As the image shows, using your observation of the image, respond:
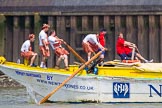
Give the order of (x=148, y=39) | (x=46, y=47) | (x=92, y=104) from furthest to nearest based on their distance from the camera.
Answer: (x=148, y=39) → (x=46, y=47) → (x=92, y=104)

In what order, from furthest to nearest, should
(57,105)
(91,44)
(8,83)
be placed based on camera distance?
(8,83)
(91,44)
(57,105)

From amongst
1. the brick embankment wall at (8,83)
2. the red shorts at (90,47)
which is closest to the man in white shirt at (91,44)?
the red shorts at (90,47)

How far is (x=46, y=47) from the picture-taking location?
24062 millimetres

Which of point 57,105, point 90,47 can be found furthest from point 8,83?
point 57,105

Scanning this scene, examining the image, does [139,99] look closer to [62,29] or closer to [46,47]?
[46,47]

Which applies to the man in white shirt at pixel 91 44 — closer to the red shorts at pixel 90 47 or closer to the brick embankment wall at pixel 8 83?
the red shorts at pixel 90 47

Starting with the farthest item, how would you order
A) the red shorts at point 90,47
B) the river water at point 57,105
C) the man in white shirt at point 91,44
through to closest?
the red shorts at point 90,47, the man in white shirt at point 91,44, the river water at point 57,105

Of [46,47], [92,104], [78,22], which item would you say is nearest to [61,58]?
[46,47]

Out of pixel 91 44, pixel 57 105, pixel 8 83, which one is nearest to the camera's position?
pixel 57 105

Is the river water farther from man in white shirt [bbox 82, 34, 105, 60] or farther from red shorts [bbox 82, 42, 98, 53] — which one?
red shorts [bbox 82, 42, 98, 53]

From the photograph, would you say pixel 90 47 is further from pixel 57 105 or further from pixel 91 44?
pixel 57 105

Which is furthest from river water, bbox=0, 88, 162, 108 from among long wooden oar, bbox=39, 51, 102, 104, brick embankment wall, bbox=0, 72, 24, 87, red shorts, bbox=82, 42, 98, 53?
brick embankment wall, bbox=0, 72, 24, 87

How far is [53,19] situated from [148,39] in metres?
4.59

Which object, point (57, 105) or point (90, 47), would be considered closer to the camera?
point (57, 105)
